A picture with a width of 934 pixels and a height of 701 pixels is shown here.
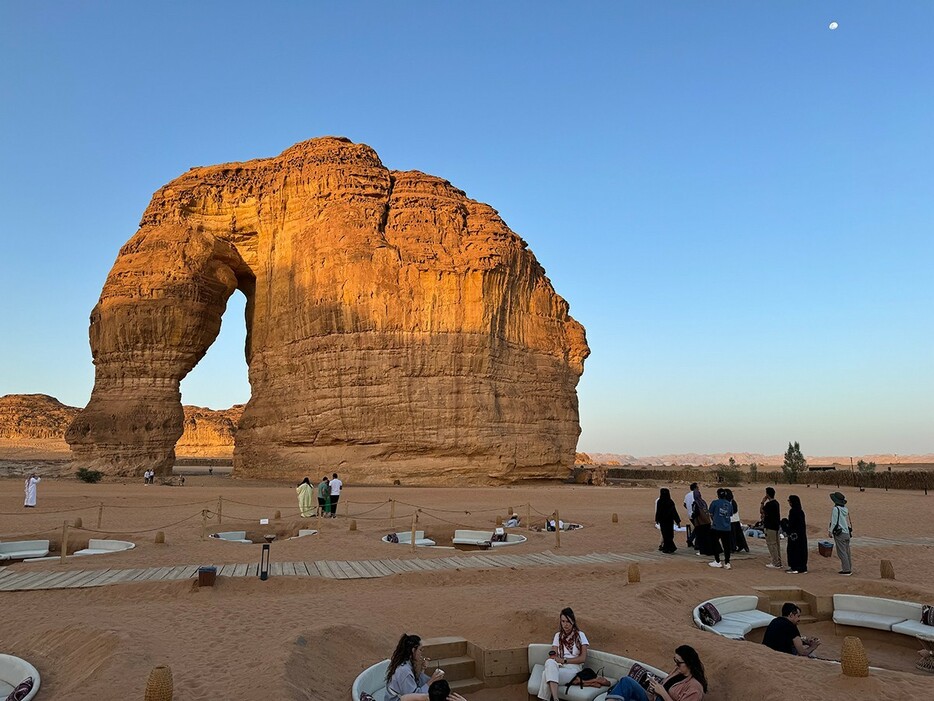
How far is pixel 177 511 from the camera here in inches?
908

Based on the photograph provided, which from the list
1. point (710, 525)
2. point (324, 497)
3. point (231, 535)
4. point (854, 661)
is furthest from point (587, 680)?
point (324, 497)

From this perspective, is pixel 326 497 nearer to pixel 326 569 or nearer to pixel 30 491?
pixel 326 569

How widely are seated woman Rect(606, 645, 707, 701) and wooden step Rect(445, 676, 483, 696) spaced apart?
1833 millimetres

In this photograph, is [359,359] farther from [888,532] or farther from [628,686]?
[628,686]

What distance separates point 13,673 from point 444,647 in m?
4.90

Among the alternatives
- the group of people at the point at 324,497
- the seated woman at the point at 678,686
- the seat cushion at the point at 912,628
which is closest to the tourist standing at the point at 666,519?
the seat cushion at the point at 912,628

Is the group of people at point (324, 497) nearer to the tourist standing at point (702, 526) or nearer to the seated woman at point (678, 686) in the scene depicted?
the tourist standing at point (702, 526)

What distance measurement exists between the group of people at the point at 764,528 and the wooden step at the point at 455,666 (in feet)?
25.1

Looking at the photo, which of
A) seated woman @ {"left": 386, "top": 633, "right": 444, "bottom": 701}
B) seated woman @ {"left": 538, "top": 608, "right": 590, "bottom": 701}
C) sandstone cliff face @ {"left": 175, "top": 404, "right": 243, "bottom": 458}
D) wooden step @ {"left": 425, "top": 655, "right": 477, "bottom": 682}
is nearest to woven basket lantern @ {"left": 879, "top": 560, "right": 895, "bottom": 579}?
seated woman @ {"left": 538, "top": 608, "right": 590, "bottom": 701}

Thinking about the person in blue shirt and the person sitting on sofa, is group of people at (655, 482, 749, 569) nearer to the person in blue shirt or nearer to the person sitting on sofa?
the person in blue shirt

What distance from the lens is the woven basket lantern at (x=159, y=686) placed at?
5.38 m

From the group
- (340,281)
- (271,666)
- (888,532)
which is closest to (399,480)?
(340,281)

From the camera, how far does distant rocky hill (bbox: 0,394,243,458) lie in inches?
3526

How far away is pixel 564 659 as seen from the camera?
7.33m
